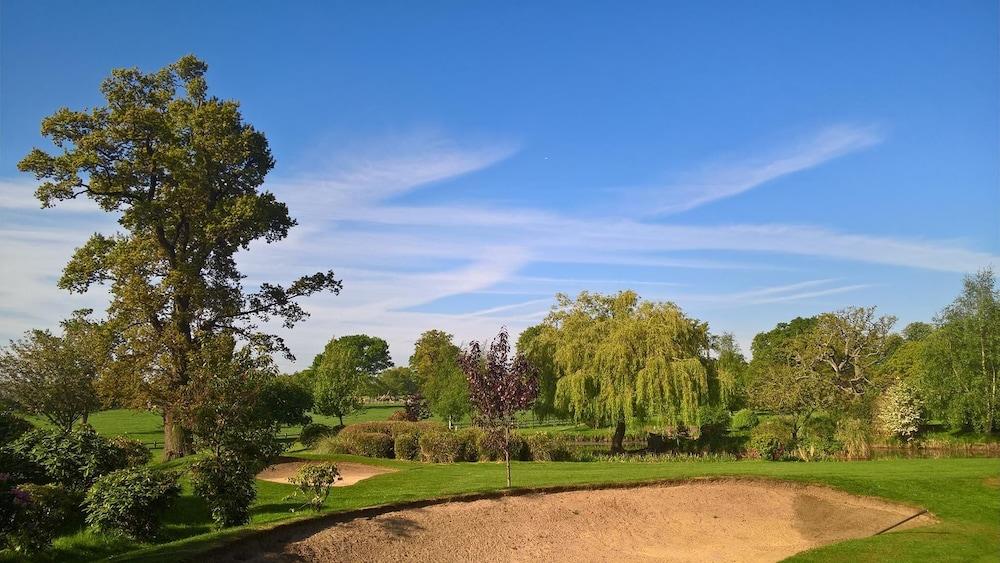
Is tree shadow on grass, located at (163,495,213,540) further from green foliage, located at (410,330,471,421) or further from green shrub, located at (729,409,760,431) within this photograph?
green shrub, located at (729,409,760,431)

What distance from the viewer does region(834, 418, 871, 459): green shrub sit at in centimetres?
3357

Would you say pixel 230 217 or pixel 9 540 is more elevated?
pixel 230 217

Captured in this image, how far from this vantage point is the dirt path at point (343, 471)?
25.0 m

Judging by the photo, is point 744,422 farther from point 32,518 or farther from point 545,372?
point 32,518

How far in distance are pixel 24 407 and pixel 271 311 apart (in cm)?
2807

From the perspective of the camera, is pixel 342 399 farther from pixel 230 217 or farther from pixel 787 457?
pixel 787 457

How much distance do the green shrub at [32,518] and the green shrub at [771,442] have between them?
29965 mm

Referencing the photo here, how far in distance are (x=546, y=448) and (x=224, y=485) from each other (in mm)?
18998

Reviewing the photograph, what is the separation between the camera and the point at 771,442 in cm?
3200

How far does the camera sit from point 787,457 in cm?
3256

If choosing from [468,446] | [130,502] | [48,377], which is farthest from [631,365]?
[48,377]

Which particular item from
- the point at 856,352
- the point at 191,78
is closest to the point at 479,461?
the point at 191,78

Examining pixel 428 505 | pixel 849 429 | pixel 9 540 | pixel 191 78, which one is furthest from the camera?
pixel 849 429

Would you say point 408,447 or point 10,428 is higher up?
point 10,428
